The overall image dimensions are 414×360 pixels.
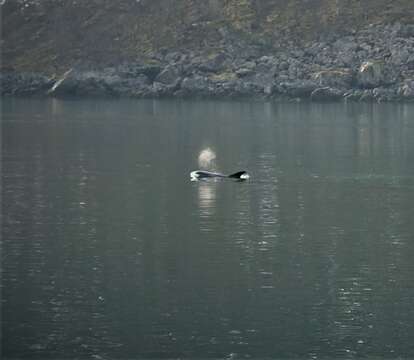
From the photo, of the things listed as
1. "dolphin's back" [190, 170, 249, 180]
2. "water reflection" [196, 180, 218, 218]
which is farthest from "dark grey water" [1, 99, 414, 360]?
"dolphin's back" [190, 170, 249, 180]

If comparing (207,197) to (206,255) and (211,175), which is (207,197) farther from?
(206,255)

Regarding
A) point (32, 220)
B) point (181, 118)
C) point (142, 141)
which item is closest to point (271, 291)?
point (32, 220)

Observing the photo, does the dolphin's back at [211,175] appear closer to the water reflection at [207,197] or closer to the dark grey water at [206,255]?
the water reflection at [207,197]

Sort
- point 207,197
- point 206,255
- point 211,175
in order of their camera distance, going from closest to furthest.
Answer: point 206,255
point 207,197
point 211,175

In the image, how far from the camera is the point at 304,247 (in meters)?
66.6

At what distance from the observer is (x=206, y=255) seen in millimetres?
64375

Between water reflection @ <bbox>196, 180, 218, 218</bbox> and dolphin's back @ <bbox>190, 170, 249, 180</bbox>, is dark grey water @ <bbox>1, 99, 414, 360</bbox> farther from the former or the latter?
dolphin's back @ <bbox>190, 170, 249, 180</bbox>

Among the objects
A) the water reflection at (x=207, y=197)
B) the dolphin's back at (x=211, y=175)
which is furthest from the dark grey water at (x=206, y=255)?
the dolphin's back at (x=211, y=175)

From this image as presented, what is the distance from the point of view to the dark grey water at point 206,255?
4912 cm

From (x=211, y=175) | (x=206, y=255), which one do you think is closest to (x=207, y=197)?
(x=211, y=175)

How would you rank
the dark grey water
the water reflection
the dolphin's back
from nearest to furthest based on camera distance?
the dark grey water < the water reflection < the dolphin's back

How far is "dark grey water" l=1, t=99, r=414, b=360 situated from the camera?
4912 cm

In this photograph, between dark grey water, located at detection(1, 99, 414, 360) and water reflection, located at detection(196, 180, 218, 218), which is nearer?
dark grey water, located at detection(1, 99, 414, 360)

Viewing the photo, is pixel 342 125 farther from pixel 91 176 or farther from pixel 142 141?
pixel 91 176
